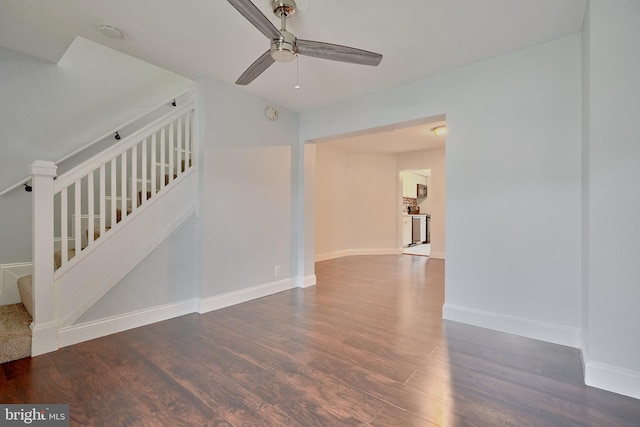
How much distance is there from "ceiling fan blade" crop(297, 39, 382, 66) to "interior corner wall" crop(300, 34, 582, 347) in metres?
1.28

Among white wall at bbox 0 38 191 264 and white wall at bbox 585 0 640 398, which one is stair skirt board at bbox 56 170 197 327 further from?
white wall at bbox 585 0 640 398

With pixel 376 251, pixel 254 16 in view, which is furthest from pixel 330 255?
pixel 254 16

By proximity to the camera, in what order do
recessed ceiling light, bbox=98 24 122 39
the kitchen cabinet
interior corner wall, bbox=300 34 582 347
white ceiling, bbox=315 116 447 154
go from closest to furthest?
recessed ceiling light, bbox=98 24 122 39
interior corner wall, bbox=300 34 582 347
white ceiling, bbox=315 116 447 154
the kitchen cabinet

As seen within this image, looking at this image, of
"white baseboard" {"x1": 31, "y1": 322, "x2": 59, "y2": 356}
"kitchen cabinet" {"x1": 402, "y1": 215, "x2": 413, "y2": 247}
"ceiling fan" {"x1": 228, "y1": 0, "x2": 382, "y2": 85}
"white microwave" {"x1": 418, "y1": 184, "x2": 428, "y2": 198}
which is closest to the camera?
"ceiling fan" {"x1": 228, "y1": 0, "x2": 382, "y2": 85}

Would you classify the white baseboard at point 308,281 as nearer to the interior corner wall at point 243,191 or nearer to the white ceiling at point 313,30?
the interior corner wall at point 243,191

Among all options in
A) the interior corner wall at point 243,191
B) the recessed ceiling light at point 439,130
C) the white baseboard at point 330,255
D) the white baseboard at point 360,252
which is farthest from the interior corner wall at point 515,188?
the white baseboard at point 360,252

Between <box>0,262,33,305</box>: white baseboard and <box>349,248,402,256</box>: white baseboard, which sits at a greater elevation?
<box>0,262,33,305</box>: white baseboard

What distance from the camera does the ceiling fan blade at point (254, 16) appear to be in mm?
A: 1416

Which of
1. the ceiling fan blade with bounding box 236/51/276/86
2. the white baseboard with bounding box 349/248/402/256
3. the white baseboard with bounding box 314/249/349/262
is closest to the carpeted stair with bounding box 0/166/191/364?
the ceiling fan blade with bounding box 236/51/276/86

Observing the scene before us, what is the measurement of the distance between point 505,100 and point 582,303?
1.75 metres

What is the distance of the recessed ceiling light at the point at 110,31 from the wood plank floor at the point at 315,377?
240cm

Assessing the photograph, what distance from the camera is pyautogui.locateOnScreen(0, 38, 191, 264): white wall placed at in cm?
261

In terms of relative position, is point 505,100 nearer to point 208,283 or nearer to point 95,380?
point 208,283

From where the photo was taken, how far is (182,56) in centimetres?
253
